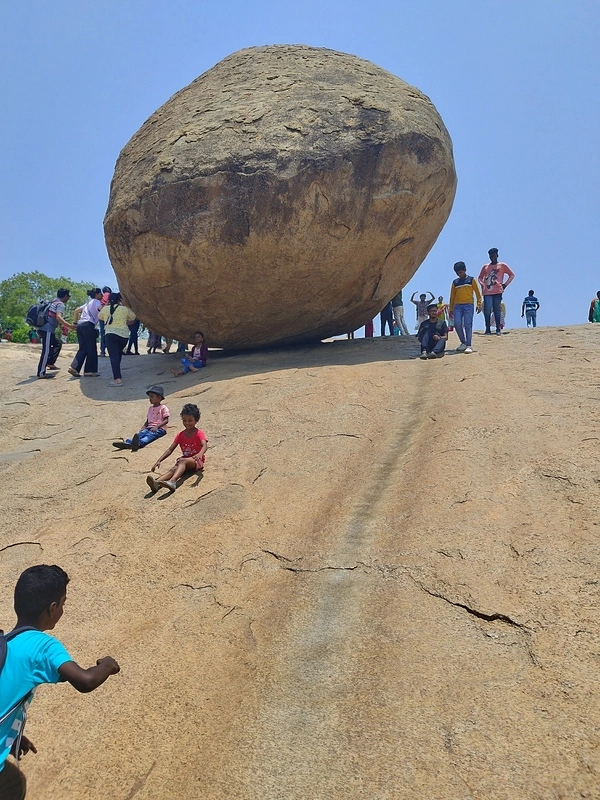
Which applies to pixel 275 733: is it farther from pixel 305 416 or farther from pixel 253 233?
pixel 253 233

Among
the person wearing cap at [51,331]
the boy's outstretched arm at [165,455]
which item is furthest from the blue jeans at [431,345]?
the person wearing cap at [51,331]

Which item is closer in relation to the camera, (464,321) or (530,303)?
(464,321)

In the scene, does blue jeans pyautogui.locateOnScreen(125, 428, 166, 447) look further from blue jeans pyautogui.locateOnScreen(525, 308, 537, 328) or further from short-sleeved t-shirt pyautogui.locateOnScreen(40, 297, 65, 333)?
blue jeans pyautogui.locateOnScreen(525, 308, 537, 328)

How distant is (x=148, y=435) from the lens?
5.96 meters

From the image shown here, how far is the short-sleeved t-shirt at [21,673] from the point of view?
6.50 feet

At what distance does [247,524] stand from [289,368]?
329cm

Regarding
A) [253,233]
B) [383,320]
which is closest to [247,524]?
[253,233]

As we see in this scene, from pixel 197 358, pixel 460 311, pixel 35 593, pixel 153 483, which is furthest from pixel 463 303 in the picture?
pixel 35 593

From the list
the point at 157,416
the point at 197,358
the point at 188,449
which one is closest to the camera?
the point at 188,449

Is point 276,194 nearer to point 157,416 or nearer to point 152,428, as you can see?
point 157,416

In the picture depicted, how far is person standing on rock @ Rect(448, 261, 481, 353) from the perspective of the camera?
836cm

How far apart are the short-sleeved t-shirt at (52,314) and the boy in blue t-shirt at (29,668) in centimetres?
700

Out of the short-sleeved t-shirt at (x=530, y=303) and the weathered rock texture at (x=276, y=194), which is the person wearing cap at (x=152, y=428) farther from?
the short-sleeved t-shirt at (x=530, y=303)

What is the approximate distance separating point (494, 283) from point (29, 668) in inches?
334
